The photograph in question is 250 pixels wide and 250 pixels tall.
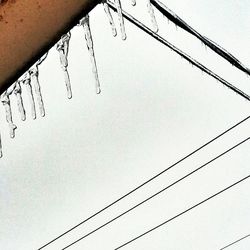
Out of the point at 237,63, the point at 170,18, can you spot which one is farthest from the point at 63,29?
the point at 237,63

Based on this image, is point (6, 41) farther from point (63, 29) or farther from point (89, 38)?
point (89, 38)

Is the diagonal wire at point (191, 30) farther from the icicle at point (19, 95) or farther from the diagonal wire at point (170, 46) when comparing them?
the icicle at point (19, 95)

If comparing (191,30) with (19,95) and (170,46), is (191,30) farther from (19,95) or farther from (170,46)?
(19,95)

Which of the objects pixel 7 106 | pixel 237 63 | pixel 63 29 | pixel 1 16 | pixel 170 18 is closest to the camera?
pixel 1 16

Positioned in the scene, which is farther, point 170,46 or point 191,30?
point 170,46

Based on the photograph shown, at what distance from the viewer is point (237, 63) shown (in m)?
2.58

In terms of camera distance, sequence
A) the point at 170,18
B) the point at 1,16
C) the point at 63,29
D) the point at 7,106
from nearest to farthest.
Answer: the point at 1,16 → the point at 63,29 → the point at 7,106 → the point at 170,18

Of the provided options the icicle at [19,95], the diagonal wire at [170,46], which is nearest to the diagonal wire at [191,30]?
the diagonal wire at [170,46]

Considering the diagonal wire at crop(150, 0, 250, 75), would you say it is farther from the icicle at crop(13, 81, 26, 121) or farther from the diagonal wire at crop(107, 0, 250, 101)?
the icicle at crop(13, 81, 26, 121)

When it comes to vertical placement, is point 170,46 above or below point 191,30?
above

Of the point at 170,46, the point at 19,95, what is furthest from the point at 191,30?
the point at 19,95

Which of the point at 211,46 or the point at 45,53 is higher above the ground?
the point at 211,46

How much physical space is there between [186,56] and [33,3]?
1.36 metres

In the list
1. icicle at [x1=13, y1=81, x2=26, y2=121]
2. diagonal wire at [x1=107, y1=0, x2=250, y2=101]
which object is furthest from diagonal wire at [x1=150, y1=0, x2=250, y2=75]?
icicle at [x1=13, y1=81, x2=26, y2=121]
